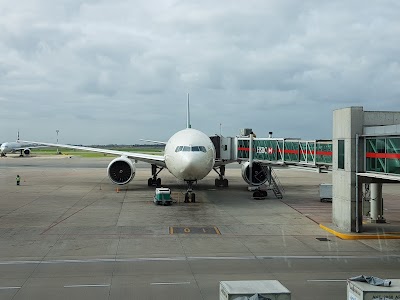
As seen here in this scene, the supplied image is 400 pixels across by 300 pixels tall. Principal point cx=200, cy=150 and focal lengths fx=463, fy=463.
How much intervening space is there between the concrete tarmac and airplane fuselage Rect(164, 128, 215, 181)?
207 centimetres

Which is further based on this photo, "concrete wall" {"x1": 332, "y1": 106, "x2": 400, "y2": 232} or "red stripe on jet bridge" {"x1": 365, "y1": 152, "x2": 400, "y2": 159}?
"concrete wall" {"x1": 332, "y1": 106, "x2": 400, "y2": 232}

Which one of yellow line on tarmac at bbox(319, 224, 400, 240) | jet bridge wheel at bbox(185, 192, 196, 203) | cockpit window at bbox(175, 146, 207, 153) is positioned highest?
cockpit window at bbox(175, 146, 207, 153)

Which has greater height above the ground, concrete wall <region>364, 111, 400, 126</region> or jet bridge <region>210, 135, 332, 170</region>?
concrete wall <region>364, 111, 400, 126</region>

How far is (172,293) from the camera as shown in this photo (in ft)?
38.6

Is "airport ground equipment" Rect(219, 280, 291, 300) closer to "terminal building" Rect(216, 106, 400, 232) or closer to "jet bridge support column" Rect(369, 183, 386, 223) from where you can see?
"terminal building" Rect(216, 106, 400, 232)

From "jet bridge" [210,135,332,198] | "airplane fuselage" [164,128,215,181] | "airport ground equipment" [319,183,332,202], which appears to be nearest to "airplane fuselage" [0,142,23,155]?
"jet bridge" [210,135,332,198]

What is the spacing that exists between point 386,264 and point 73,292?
32.4 feet

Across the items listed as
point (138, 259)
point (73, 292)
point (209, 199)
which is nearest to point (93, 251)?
point (138, 259)

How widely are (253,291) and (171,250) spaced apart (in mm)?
Answer: 9259

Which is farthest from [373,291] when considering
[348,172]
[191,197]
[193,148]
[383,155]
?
[191,197]

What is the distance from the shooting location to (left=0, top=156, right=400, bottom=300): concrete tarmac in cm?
1242

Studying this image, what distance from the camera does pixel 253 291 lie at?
7.88 meters

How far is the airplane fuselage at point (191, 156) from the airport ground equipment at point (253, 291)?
20.5 metres

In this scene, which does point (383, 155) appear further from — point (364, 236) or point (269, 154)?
point (269, 154)
